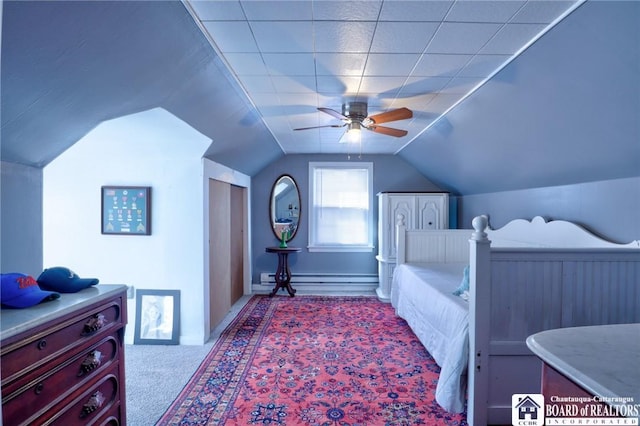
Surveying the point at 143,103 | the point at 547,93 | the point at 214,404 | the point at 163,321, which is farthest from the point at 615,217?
the point at 163,321

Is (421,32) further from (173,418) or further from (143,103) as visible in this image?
(173,418)

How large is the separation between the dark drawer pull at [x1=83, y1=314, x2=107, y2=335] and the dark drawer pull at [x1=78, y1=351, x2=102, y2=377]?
101 millimetres

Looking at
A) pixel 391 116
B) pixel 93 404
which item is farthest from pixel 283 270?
pixel 93 404

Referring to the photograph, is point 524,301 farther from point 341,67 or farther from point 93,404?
point 93,404

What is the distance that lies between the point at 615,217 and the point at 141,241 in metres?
3.93

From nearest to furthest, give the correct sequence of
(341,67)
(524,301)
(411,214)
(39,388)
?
1. (39,388)
2. (524,301)
3. (341,67)
4. (411,214)

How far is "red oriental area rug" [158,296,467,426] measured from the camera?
1.98 m

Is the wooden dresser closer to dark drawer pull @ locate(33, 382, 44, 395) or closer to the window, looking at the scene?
dark drawer pull @ locate(33, 382, 44, 395)

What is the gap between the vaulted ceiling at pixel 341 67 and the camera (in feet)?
4.24

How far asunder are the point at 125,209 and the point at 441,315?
3009mm

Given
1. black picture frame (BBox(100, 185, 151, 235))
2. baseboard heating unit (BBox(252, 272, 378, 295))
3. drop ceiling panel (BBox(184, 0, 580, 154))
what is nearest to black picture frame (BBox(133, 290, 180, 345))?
black picture frame (BBox(100, 185, 151, 235))

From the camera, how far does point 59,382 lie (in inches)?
43.9

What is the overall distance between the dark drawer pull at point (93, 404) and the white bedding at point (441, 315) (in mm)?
1849

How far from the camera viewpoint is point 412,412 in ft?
6.61
